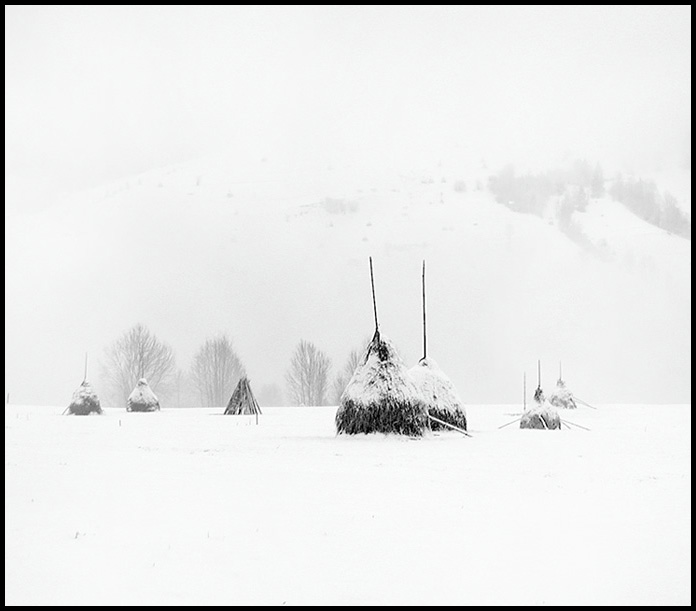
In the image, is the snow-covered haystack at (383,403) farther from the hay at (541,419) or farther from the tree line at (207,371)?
the tree line at (207,371)

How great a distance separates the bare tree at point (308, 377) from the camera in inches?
2694

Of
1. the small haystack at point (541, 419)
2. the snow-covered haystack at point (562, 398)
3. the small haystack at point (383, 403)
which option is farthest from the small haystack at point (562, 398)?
the small haystack at point (383, 403)

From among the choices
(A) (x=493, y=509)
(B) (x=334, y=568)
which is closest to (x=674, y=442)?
(A) (x=493, y=509)

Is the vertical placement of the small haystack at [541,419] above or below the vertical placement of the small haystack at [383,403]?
below

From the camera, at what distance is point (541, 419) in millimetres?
23031

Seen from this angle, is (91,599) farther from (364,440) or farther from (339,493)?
(364,440)

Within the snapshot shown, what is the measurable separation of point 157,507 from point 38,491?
6.35 ft

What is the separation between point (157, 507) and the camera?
24.6 feet

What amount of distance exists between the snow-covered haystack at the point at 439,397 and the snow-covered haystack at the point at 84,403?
19.1 m

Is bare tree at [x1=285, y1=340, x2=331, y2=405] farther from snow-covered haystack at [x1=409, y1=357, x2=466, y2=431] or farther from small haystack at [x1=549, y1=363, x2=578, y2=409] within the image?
snow-covered haystack at [x1=409, y1=357, x2=466, y2=431]

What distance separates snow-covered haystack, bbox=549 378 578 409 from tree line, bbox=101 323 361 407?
27388 mm

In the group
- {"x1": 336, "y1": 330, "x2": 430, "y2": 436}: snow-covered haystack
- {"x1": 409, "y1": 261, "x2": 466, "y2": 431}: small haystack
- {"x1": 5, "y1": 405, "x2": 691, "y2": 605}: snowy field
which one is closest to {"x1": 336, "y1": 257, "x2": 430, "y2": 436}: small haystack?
{"x1": 336, "y1": 330, "x2": 430, "y2": 436}: snow-covered haystack

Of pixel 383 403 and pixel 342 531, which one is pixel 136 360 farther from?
pixel 342 531

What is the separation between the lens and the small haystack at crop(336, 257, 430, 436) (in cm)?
1742
